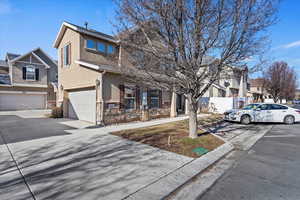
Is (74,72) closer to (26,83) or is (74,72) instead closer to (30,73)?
(26,83)

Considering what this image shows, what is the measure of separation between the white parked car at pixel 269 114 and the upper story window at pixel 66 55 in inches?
552

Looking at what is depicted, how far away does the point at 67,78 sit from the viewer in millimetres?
13086

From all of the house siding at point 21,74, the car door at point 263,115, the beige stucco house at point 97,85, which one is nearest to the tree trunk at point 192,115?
the beige stucco house at point 97,85

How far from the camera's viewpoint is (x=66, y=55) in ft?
43.3

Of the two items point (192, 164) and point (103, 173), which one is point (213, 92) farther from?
point (103, 173)

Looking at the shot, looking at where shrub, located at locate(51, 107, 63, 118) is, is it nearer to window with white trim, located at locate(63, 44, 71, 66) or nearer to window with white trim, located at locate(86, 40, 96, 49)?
window with white trim, located at locate(63, 44, 71, 66)

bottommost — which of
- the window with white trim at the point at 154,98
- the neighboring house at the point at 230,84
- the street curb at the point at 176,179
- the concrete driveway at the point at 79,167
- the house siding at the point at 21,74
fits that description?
the street curb at the point at 176,179

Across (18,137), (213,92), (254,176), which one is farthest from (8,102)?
(213,92)

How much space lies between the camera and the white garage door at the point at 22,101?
1939 centimetres

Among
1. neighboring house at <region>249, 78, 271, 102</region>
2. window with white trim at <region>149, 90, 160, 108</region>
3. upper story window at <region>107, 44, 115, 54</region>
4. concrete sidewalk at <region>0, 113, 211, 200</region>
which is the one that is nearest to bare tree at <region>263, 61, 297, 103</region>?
neighboring house at <region>249, 78, 271, 102</region>

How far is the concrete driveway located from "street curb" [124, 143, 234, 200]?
14cm

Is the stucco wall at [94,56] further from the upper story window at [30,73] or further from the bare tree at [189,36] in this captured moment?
the upper story window at [30,73]

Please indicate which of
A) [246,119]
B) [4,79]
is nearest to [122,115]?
[246,119]

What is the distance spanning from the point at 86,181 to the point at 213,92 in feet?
73.6
